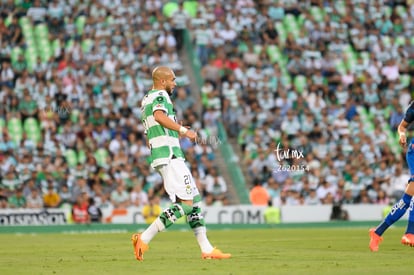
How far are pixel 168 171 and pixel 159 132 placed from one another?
582 millimetres

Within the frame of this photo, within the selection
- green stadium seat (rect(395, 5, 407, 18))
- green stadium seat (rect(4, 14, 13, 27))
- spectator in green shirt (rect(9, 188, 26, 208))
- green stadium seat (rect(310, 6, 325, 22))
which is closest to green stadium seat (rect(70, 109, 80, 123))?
spectator in green shirt (rect(9, 188, 26, 208))

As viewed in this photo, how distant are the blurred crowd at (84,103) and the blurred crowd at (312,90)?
128 centimetres

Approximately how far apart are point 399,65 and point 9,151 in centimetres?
1477

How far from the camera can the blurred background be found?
106ft

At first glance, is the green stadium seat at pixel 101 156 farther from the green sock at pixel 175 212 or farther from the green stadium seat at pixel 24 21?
the green sock at pixel 175 212

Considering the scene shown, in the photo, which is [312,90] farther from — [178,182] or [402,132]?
[178,182]

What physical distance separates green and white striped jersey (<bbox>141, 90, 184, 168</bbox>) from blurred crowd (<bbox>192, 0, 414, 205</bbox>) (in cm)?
1701

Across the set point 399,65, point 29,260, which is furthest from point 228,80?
point 29,260

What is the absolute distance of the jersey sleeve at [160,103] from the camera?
15.1m

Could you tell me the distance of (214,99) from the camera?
117 ft

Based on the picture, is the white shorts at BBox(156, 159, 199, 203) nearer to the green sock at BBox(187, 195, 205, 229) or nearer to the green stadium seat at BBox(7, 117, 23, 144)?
the green sock at BBox(187, 195, 205, 229)

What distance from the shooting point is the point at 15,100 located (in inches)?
1339

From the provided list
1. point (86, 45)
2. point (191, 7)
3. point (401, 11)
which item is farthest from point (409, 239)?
point (401, 11)

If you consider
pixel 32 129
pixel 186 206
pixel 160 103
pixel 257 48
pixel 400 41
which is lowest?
pixel 186 206
